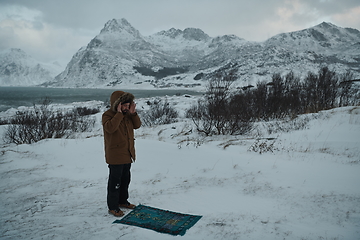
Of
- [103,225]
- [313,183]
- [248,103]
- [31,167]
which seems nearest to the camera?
[103,225]

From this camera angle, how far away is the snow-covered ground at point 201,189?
8.86 feet

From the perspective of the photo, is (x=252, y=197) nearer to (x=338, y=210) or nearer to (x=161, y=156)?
(x=338, y=210)

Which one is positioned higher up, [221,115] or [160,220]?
[221,115]

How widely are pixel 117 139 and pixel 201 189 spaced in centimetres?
203

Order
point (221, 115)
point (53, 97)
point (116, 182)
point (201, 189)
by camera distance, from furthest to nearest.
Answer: point (53, 97) < point (221, 115) < point (201, 189) < point (116, 182)

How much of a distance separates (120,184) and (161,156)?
2641 mm

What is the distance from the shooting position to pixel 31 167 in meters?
5.26

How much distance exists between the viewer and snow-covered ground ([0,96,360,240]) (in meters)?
2.70

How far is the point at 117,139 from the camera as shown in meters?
2.95

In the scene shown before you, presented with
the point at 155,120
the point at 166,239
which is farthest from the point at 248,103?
the point at 166,239

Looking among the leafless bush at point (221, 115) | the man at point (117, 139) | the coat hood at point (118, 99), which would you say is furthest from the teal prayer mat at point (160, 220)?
the leafless bush at point (221, 115)

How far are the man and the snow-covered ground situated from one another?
1.29 feet

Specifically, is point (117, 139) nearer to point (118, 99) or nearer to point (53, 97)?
Result: point (118, 99)

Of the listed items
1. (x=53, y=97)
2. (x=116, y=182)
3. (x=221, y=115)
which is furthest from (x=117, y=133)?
(x=53, y=97)
